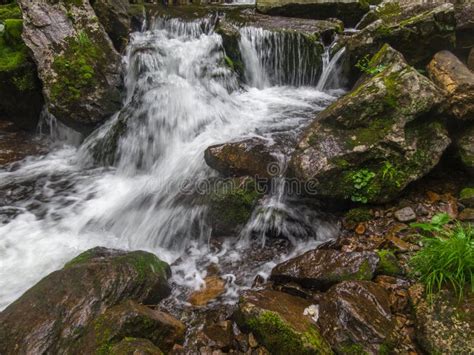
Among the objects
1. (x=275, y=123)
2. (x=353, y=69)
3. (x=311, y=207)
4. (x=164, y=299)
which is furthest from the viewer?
(x=353, y=69)

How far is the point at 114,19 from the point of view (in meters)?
7.91

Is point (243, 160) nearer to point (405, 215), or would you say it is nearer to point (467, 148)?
point (405, 215)

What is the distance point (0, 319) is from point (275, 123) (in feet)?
16.7

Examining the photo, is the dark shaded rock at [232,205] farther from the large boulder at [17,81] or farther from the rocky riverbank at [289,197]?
the large boulder at [17,81]

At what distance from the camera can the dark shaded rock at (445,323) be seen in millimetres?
2525

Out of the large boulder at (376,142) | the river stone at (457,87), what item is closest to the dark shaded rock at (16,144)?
the large boulder at (376,142)

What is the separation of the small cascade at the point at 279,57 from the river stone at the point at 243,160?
371 centimetres

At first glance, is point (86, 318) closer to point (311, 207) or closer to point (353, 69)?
point (311, 207)

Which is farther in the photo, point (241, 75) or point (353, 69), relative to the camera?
point (241, 75)

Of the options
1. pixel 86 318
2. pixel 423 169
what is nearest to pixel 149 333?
pixel 86 318

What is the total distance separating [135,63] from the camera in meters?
7.40

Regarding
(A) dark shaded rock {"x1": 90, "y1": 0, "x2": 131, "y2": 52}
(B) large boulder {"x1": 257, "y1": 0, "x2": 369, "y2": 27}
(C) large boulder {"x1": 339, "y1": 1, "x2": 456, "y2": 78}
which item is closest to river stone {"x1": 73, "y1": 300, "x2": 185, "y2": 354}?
(C) large boulder {"x1": 339, "y1": 1, "x2": 456, "y2": 78}

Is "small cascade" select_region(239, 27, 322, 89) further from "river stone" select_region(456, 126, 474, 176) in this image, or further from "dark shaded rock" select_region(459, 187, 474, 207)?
"dark shaded rock" select_region(459, 187, 474, 207)

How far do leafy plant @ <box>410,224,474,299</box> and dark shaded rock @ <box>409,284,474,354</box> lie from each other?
0.08 m
